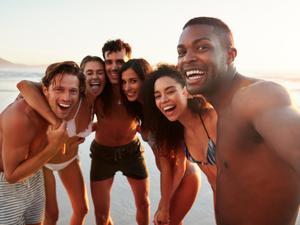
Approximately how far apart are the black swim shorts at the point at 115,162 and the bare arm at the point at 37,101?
1541 millimetres

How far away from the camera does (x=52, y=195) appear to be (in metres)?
3.99

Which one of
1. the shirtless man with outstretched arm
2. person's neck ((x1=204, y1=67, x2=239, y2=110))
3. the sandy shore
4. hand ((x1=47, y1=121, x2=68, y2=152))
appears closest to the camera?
the shirtless man with outstretched arm

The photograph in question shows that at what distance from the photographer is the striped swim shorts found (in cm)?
293

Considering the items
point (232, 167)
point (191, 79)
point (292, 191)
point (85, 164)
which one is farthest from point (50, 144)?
point (85, 164)

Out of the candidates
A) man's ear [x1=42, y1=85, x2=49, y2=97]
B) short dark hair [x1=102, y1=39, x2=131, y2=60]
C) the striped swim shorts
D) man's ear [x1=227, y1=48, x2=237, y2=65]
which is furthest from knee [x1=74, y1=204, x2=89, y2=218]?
man's ear [x1=227, y1=48, x2=237, y2=65]

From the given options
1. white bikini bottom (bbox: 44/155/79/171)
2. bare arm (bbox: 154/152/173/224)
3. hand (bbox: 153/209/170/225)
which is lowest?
hand (bbox: 153/209/170/225)

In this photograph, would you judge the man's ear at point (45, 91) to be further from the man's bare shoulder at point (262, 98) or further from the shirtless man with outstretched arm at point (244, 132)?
the man's bare shoulder at point (262, 98)

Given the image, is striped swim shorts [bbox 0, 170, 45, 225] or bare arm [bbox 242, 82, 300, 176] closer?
bare arm [bbox 242, 82, 300, 176]

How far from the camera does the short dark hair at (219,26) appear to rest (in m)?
2.31

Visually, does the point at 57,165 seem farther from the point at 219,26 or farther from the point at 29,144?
the point at 219,26

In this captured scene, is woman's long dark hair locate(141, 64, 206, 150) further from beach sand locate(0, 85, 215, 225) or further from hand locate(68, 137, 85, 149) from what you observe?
beach sand locate(0, 85, 215, 225)

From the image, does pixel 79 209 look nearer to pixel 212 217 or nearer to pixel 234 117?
pixel 212 217

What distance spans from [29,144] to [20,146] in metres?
0.19

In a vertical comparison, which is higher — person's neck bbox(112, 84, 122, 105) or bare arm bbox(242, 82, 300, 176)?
bare arm bbox(242, 82, 300, 176)
